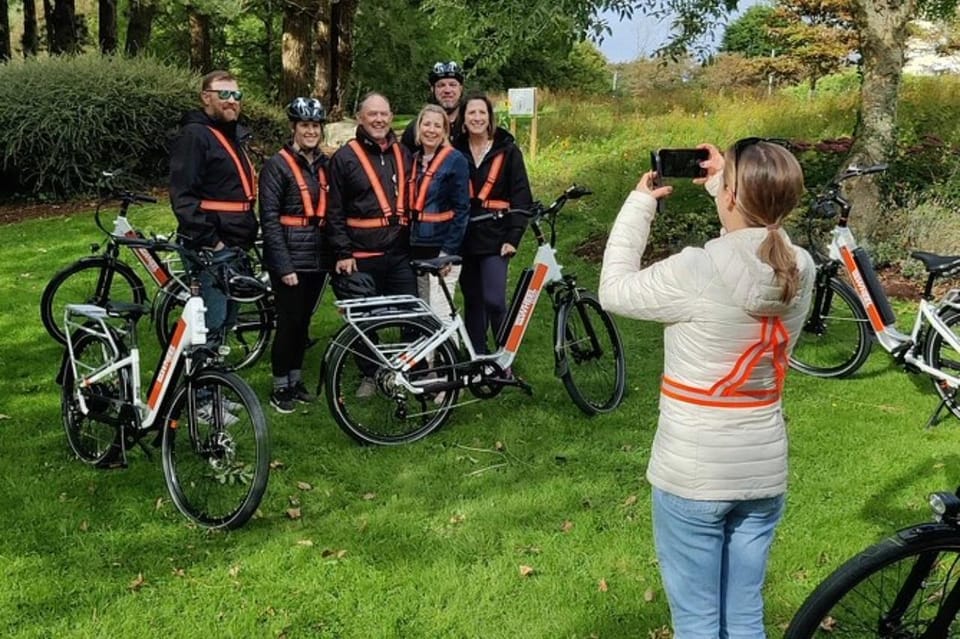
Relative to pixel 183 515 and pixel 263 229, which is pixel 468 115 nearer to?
pixel 263 229

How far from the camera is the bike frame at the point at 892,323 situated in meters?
5.00

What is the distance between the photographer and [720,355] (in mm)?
2145

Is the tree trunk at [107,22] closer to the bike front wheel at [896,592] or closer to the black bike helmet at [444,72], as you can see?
the black bike helmet at [444,72]

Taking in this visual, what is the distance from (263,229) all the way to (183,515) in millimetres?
1705

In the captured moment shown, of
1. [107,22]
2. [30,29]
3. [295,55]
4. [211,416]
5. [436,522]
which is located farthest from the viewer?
[30,29]

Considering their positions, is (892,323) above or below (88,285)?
below

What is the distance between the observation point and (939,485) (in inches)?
168

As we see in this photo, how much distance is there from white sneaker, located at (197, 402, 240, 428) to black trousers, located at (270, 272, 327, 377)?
1.32 meters

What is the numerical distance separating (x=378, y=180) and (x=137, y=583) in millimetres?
2473

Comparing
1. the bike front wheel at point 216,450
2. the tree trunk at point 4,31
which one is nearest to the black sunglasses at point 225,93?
the bike front wheel at point 216,450

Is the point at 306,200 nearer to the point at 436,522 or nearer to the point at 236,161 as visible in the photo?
the point at 236,161

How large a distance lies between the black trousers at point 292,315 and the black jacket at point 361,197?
0.30 metres

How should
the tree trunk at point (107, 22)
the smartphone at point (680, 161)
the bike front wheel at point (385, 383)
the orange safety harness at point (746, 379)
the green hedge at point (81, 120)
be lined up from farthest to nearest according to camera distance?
the tree trunk at point (107, 22)
the green hedge at point (81, 120)
the bike front wheel at point (385, 383)
the smartphone at point (680, 161)
the orange safety harness at point (746, 379)

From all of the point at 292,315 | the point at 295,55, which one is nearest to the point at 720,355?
the point at 292,315
